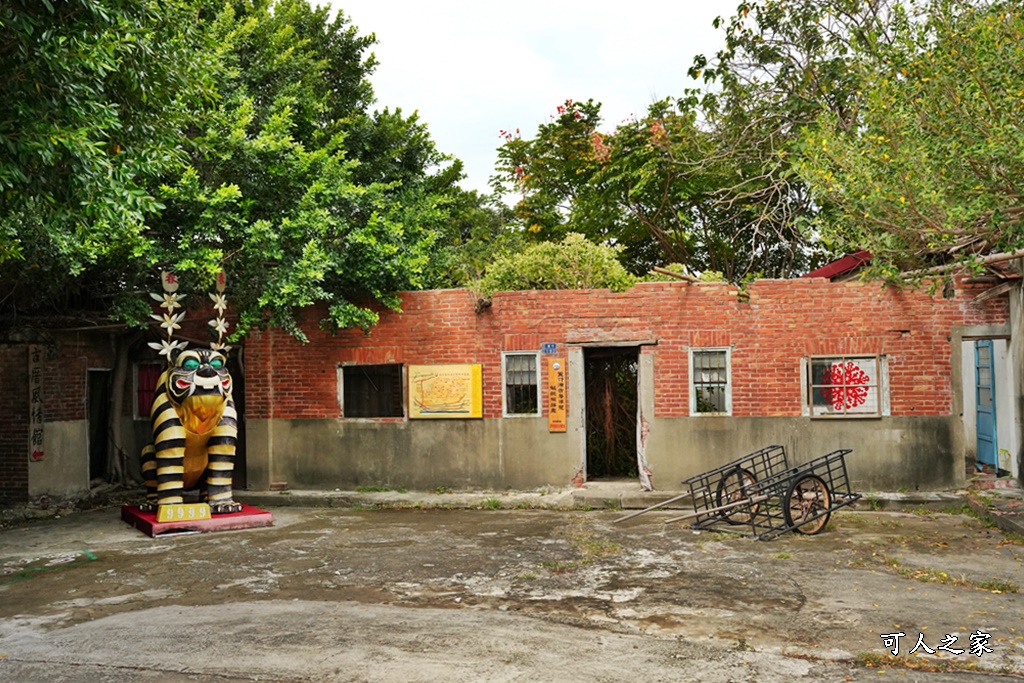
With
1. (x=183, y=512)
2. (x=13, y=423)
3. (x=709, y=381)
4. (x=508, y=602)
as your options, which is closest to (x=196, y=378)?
(x=183, y=512)

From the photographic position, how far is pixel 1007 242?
30.8ft

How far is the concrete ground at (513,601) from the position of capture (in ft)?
19.1

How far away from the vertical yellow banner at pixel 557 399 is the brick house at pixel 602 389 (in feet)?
0.11

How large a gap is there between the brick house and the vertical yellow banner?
0.03 metres

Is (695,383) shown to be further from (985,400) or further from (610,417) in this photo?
(985,400)

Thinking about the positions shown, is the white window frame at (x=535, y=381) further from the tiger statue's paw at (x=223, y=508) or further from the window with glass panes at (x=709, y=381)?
the tiger statue's paw at (x=223, y=508)

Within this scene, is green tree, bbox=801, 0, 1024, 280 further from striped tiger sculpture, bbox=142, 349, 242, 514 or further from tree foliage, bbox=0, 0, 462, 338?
striped tiger sculpture, bbox=142, 349, 242, 514

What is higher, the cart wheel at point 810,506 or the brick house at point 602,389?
the brick house at point 602,389

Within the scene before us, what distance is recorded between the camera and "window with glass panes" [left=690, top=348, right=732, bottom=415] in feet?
42.9

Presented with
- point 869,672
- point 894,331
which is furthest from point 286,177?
point 869,672

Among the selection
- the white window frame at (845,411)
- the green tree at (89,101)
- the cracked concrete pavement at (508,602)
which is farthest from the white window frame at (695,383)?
the green tree at (89,101)

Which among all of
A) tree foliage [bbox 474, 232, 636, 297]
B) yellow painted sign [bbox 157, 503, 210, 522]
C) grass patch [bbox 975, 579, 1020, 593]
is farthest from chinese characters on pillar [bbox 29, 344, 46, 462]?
grass patch [bbox 975, 579, 1020, 593]

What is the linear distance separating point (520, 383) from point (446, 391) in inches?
46.3

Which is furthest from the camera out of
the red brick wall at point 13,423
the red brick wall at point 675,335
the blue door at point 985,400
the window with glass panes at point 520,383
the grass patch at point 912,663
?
the blue door at point 985,400
